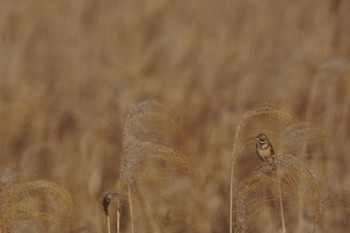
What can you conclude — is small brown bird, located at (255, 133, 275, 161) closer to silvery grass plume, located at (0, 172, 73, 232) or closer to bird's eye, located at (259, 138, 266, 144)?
bird's eye, located at (259, 138, 266, 144)

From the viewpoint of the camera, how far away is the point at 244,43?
7.68 m

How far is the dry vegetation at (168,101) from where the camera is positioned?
4504 millimetres

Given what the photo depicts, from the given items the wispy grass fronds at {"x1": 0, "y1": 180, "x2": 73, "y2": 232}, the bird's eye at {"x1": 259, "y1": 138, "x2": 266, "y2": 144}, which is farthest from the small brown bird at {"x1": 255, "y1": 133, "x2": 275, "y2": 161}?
the wispy grass fronds at {"x1": 0, "y1": 180, "x2": 73, "y2": 232}

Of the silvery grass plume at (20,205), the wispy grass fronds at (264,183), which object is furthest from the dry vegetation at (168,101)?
the wispy grass fronds at (264,183)

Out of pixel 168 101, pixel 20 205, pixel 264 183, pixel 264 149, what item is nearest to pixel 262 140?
pixel 264 149

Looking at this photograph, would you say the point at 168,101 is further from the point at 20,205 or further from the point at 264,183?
the point at 264,183

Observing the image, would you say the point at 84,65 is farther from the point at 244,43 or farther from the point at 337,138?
the point at 337,138

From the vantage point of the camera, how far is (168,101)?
6.68 metres

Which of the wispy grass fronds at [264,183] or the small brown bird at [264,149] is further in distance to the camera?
the small brown bird at [264,149]

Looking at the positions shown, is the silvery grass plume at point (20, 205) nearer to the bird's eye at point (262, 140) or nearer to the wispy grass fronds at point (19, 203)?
the wispy grass fronds at point (19, 203)

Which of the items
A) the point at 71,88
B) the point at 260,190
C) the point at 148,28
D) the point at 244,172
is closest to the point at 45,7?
the point at 148,28

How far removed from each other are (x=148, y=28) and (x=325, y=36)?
1.65m

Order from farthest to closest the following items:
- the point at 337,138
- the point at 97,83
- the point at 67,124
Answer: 1. the point at 97,83
2. the point at 67,124
3. the point at 337,138

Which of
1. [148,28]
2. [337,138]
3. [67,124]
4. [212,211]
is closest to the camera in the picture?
[212,211]
